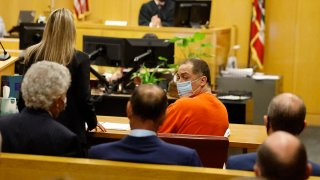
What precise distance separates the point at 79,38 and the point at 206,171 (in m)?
6.11

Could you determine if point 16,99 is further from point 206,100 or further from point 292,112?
point 292,112

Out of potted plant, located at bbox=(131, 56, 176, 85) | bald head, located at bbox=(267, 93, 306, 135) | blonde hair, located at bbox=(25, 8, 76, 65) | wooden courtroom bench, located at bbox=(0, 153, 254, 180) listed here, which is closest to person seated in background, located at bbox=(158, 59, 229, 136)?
blonde hair, located at bbox=(25, 8, 76, 65)

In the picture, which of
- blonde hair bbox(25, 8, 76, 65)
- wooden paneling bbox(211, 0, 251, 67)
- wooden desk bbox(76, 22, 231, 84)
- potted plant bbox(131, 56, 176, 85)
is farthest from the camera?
wooden paneling bbox(211, 0, 251, 67)

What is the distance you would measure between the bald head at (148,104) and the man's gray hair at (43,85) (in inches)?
19.5

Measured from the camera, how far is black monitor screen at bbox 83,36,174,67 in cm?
634

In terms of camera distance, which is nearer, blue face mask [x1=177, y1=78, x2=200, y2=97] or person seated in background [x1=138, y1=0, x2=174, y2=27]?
blue face mask [x1=177, y1=78, x2=200, y2=97]

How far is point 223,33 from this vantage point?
8898 mm

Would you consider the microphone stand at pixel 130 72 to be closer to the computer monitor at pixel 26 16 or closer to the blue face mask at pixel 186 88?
the blue face mask at pixel 186 88

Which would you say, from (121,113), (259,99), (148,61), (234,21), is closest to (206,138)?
(121,113)

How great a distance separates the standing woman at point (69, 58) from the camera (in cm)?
397

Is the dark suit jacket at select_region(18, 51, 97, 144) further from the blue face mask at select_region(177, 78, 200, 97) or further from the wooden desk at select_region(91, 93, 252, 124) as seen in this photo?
the wooden desk at select_region(91, 93, 252, 124)

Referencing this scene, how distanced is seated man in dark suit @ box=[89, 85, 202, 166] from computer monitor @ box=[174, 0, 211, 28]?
5.51 meters

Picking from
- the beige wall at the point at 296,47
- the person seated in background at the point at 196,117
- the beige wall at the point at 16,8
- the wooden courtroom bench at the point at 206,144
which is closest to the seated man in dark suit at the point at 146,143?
the wooden courtroom bench at the point at 206,144

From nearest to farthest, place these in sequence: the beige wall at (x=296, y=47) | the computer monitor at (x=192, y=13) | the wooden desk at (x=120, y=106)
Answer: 1. the wooden desk at (x=120, y=106)
2. the computer monitor at (x=192, y=13)
3. the beige wall at (x=296, y=47)
